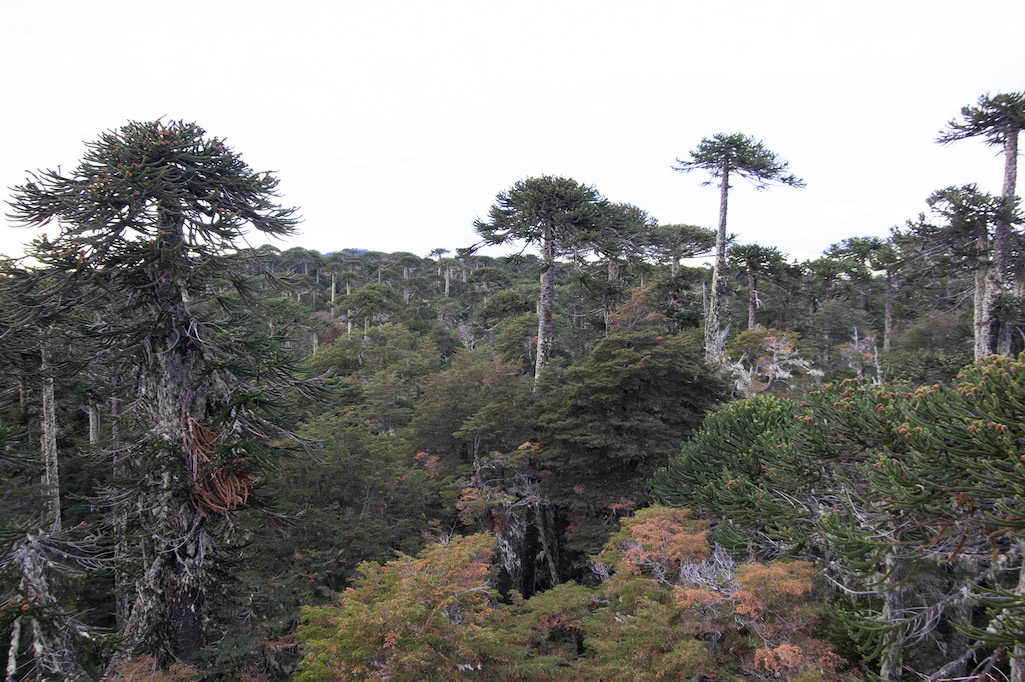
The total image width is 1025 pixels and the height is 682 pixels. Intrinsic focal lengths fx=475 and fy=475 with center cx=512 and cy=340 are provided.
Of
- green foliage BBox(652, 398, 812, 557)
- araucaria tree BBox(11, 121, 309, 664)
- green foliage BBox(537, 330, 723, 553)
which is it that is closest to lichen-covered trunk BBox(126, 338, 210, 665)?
araucaria tree BBox(11, 121, 309, 664)

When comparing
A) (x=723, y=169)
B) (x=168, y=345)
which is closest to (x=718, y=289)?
(x=723, y=169)

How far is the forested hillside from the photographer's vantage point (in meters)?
7.19

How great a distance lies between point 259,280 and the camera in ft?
35.6

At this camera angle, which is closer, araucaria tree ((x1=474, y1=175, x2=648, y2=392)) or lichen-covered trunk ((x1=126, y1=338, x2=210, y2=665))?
lichen-covered trunk ((x1=126, y1=338, x2=210, y2=665))

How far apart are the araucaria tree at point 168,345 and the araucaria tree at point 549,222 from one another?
45.7ft

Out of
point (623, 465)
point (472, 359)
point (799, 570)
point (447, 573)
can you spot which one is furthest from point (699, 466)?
point (472, 359)

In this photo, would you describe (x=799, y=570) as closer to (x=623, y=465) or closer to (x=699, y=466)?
(x=699, y=466)

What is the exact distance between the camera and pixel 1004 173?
17.4 m

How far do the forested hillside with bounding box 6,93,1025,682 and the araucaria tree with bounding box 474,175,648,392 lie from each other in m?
5.37

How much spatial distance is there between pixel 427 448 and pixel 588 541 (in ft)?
25.1

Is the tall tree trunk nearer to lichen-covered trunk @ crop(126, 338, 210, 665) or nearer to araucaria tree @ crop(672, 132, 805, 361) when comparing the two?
araucaria tree @ crop(672, 132, 805, 361)

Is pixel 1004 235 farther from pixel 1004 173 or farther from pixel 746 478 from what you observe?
pixel 746 478

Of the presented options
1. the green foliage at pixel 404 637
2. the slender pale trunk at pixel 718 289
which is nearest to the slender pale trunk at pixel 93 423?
the green foliage at pixel 404 637

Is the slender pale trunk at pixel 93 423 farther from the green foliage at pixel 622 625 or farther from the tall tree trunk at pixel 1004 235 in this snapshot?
the tall tree trunk at pixel 1004 235
